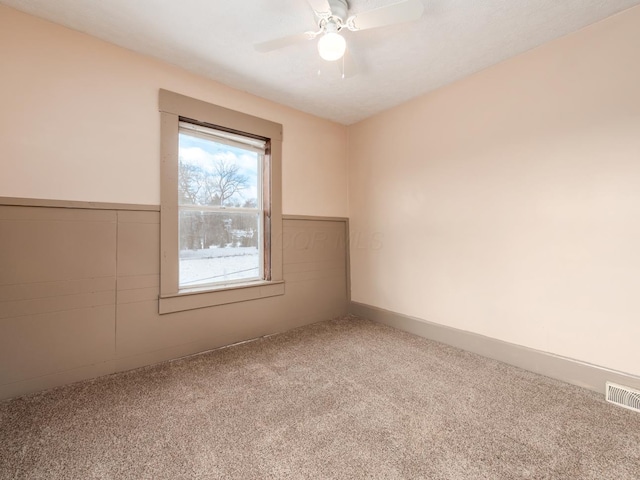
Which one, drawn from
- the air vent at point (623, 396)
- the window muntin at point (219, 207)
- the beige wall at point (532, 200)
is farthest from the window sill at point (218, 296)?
the air vent at point (623, 396)

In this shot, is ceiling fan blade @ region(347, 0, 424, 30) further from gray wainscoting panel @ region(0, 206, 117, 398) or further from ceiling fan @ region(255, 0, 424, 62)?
gray wainscoting panel @ region(0, 206, 117, 398)

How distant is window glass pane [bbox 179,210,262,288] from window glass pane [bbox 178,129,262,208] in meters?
0.14

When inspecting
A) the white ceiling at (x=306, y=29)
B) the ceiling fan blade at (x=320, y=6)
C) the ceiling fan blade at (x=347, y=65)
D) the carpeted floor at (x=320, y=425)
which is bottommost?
the carpeted floor at (x=320, y=425)

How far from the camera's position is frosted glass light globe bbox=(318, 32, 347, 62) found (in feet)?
5.25

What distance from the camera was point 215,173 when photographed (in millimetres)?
2707

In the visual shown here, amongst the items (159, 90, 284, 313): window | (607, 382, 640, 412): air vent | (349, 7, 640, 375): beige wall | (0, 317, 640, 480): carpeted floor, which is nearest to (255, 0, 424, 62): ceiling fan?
(159, 90, 284, 313): window

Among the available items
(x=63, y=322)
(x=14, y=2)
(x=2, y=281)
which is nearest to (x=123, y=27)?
(x=14, y=2)

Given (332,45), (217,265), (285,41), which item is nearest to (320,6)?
(332,45)

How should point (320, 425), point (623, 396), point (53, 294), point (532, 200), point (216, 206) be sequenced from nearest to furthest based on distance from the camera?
point (320, 425), point (623, 396), point (53, 294), point (532, 200), point (216, 206)

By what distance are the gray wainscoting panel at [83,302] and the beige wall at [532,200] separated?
2276 mm

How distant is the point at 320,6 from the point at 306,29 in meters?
0.45

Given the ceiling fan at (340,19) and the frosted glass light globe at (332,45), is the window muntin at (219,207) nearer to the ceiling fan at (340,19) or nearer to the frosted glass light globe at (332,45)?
the ceiling fan at (340,19)

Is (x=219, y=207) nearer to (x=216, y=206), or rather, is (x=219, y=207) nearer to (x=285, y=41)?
(x=216, y=206)

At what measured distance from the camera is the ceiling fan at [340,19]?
1.49 meters
